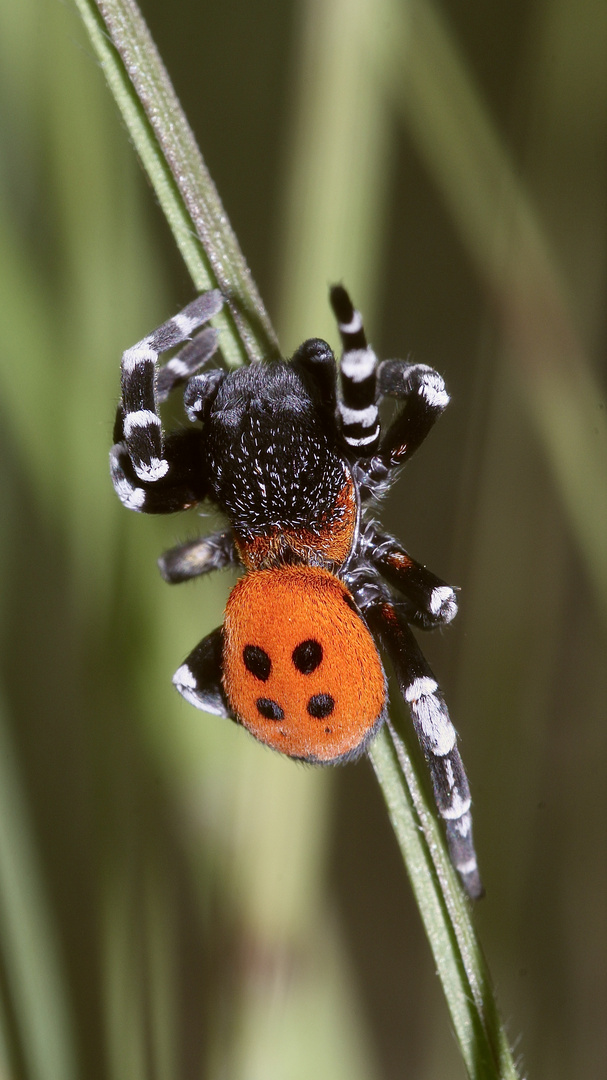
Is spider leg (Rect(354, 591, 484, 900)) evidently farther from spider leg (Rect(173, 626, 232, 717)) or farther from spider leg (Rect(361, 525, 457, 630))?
spider leg (Rect(173, 626, 232, 717))

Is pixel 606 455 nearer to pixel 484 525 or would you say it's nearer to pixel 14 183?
pixel 484 525

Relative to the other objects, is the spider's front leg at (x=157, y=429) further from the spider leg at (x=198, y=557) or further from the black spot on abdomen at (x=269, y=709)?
the black spot on abdomen at (x=269, y=709)

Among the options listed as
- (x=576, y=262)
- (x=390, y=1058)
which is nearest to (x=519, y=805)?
(x=390, y=1058)

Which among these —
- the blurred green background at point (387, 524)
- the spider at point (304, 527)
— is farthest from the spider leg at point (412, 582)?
the blurred green background at point (387, 524)

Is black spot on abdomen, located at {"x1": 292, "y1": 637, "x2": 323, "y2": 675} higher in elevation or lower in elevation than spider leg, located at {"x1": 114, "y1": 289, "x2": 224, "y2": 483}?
lower

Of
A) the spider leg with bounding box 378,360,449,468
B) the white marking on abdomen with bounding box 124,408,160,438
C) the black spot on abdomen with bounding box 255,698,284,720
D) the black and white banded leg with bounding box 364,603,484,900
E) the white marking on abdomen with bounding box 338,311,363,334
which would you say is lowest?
the black and white banded leg with bounding box 364,603,484,900

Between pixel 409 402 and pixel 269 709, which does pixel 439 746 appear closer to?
pixel 269 709

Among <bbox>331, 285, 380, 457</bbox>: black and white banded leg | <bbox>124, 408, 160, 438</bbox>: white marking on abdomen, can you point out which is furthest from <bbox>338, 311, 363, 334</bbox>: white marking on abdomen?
<bbox>124, 408, 160, 438</bbox>: white marking on abdomen
